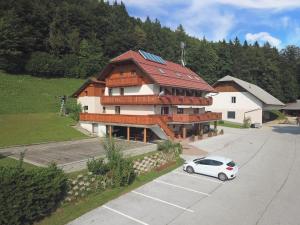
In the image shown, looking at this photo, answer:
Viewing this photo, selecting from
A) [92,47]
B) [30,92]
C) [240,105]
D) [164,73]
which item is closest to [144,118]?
[164,73]

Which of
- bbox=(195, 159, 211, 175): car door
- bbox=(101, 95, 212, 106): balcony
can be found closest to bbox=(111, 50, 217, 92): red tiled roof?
bbox=(101, 95, 212, 106): balcony

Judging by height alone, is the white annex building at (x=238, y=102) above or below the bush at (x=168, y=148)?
above

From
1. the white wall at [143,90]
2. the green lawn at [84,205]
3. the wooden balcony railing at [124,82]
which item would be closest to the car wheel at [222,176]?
the green lawn at [84,205]

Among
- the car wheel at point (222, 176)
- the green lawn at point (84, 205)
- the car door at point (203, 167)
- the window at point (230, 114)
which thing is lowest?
the green lawn at point (84, 205)

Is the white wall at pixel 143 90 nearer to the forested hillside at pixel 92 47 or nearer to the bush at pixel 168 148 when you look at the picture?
the bush at pixel 168 148

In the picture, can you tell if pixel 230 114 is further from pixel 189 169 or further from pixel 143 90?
pixel 189 169

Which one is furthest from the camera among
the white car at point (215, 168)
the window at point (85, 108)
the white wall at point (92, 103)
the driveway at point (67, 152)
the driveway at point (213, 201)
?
the window at point (85, 108)

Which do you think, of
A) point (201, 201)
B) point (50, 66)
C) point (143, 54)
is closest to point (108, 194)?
point (201, 201)
